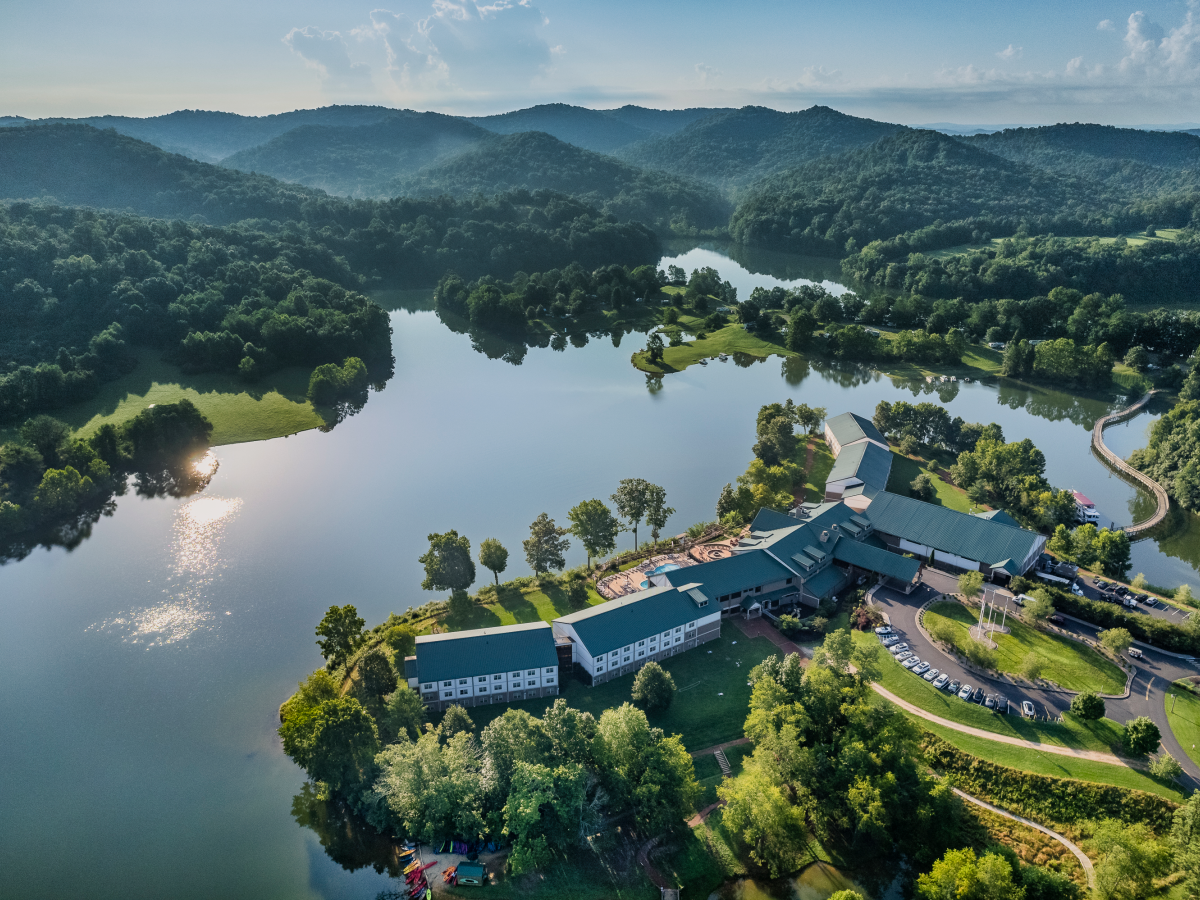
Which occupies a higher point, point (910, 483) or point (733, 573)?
point (733, 573)

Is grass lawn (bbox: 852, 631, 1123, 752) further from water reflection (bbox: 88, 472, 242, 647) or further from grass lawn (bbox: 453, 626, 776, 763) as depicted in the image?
water reflection (bbox: 88, 472, 242, 647)

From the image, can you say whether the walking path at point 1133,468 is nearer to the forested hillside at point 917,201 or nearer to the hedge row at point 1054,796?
the hedge row at point 1054,796

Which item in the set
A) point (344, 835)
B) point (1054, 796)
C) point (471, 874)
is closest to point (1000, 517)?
point (1054, 796)

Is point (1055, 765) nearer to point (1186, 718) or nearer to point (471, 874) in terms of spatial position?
point (1186, 718)

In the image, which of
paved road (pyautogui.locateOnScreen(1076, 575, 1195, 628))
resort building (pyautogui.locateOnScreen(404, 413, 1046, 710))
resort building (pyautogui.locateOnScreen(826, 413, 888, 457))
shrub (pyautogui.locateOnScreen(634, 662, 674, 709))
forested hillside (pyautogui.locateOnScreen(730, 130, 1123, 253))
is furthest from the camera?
forested hillside (pyautogui.locateOnScreen(730, 130, 1123, 253))

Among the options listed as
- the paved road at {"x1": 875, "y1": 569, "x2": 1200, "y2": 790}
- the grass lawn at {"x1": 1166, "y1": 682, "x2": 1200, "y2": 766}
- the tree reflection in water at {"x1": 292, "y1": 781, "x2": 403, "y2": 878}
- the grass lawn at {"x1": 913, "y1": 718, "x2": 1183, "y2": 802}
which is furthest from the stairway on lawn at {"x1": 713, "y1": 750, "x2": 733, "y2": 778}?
the grass lawn at {"x1": 1166, "y1": 682, "x2": 1200, "y2": 766}

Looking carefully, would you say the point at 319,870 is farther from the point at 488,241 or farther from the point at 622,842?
the point at 488,241

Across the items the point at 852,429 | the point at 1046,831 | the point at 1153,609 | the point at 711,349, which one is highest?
the point at 711,349
